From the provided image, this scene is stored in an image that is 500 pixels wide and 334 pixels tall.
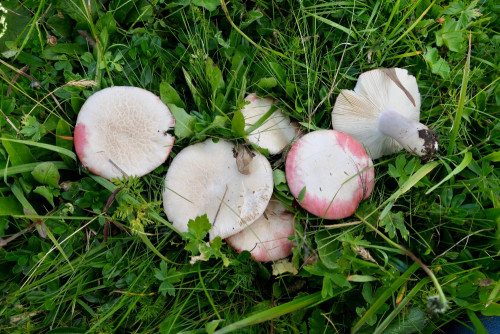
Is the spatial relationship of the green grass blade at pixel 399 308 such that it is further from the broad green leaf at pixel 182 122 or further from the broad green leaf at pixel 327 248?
the broad green leaf at pixel 182 122

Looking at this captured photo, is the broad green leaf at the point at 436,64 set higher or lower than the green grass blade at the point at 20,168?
higher

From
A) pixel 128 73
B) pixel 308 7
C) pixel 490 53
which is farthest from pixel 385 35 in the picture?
pixel 128 73

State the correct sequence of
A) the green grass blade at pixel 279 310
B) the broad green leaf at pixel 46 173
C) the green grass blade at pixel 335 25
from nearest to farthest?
1. the green grass blade at pixel 279 310
2. the broad green leaf at pixel 46 173
3. the green grass blade at pixel 335 25

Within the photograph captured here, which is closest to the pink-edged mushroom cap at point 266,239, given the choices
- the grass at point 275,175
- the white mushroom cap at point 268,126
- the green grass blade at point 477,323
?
the grass at point 275,175

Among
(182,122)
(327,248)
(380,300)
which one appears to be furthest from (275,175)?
(380,300)

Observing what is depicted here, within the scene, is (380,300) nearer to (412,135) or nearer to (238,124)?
(412,135)

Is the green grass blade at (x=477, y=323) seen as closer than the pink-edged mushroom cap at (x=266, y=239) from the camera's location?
Yes

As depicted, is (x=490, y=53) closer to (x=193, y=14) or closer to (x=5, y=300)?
(x=193, y=14)
